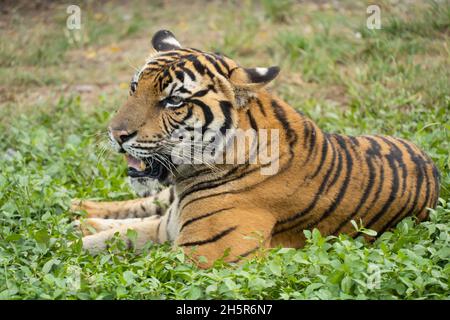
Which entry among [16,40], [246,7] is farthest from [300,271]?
[246,7]

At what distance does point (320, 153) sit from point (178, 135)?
31.6 inches

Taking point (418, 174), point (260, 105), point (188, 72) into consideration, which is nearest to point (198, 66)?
point (188, 72)

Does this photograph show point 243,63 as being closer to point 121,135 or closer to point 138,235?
point 138,235

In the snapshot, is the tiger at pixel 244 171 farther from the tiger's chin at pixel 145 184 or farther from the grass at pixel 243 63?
the grass at pixel 243 63

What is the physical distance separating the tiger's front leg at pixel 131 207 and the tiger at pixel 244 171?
2.44 feet

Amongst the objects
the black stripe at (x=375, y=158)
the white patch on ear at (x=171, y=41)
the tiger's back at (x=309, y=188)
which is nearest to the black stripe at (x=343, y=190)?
the tiger's back at (x=309, y=188)

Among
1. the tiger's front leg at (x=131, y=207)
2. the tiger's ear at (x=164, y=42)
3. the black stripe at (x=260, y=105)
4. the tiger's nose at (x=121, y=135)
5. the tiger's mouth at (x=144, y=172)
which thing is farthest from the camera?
the tiger's front leg at (x=131, y=207)

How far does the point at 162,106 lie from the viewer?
472 cm

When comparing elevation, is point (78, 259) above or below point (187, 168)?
below

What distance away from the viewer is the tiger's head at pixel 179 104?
15.3 ft
